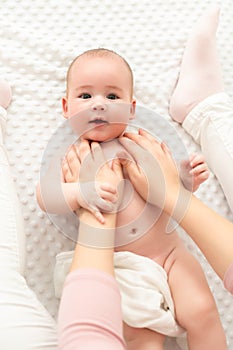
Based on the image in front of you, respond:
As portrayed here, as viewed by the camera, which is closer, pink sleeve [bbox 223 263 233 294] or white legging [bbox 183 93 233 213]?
pink sleeve [bbox 223 263 233 294]

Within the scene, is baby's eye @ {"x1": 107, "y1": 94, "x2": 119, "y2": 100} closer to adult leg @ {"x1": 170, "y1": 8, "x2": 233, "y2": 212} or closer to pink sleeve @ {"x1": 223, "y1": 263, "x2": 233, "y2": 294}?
adult leg @ {"x1": 170, "y1": 8, "x2": 233, "y2": 212}

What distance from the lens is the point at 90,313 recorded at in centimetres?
77

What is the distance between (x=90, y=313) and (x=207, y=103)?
0.62 m

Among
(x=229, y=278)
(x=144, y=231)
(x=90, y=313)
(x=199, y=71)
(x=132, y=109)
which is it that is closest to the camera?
(x=90, y=313)

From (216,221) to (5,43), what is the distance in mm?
642

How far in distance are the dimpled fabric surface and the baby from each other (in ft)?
0.27

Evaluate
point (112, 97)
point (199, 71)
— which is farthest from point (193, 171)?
point (199, 71)

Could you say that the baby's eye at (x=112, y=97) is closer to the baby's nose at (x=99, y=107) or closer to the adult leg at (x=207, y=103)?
the baby's nose at (x=99, y=107)

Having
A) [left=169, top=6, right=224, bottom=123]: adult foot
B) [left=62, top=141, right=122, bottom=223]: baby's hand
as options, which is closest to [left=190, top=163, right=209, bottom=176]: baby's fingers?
[left=62, top=141, right=122, bottom=223]: baby's hand

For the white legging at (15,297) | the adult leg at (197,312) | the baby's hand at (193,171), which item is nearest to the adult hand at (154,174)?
the baby's hand at (193,171)

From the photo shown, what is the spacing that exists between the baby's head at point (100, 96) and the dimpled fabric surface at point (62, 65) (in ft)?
0.41

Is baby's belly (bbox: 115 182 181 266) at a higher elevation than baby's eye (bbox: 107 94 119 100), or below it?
below

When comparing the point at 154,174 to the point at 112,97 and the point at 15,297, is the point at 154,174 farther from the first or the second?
the point at 15,297

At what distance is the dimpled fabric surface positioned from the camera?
1075 mm
